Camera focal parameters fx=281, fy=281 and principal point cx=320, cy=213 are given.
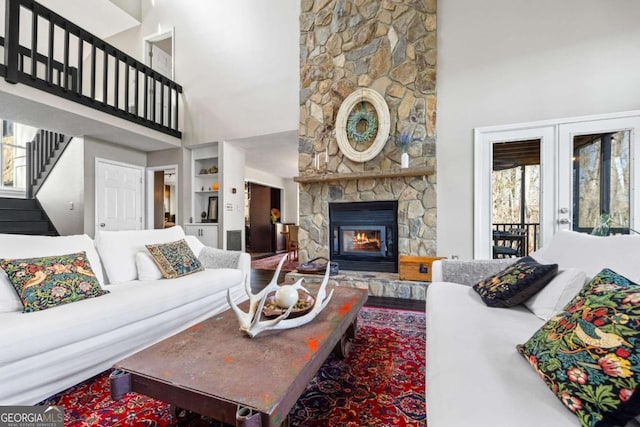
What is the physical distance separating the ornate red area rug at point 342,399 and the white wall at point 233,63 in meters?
3.66

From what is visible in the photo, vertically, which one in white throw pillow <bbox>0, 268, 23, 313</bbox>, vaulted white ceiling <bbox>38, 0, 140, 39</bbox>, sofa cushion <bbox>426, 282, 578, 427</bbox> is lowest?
sofa cushion <bbox>426, 282, 578, 427</bbox>

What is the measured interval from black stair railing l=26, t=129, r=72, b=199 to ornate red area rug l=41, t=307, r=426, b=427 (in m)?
5.29

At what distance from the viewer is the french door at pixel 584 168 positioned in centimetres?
289

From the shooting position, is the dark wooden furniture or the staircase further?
the staircase

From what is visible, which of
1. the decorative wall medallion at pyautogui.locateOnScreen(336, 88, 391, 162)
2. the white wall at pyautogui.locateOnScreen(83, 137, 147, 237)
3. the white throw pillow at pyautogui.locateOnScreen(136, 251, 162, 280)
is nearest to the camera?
the white throw pillow at pyautogui.locateOnScreen(136, 251, 162, 280)

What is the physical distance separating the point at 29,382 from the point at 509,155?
14.5 ft

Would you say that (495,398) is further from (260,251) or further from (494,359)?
(260,251)

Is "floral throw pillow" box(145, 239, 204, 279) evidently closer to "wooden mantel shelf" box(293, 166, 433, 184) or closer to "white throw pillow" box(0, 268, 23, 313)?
"white throw pillow" box(0, 268, 23, 313)

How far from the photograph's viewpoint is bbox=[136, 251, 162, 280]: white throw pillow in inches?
93.0

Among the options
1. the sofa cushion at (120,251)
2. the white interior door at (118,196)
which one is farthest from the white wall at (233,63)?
the sofa cushion at (120,251)

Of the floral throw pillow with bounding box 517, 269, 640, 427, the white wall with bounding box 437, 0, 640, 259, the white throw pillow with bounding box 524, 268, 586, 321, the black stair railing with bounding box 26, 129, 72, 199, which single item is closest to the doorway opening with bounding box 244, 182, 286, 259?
the black stair railing with bounding box 26, 129, 72, 199

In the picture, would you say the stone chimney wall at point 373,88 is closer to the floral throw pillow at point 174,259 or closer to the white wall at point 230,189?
the white wall at point 230,189

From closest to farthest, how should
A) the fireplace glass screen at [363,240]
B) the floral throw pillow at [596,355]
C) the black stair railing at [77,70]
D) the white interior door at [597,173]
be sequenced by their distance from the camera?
the floral throw pillow at [596,355], the white interior door at [597,173], the black stair railing at [77,70], the fireplace glass screen at [363,240]

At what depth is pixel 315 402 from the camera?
140cm
